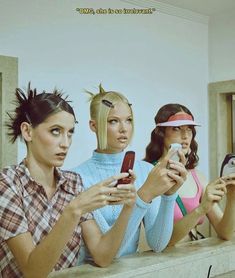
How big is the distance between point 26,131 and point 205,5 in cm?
215

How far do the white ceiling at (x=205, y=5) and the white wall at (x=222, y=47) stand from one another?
2.6 inches

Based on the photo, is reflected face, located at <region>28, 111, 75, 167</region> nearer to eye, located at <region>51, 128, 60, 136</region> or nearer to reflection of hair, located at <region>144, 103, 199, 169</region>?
eye, located at <region>51, 128, 60, 136</region>

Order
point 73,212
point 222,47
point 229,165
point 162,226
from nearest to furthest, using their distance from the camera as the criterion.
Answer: point 73,212
point 162,226
point 229,165
point 222,47

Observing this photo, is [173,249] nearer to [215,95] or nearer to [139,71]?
[139,71]

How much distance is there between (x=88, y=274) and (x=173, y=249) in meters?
0.26

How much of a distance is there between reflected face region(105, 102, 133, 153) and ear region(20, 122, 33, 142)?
27 centimetres

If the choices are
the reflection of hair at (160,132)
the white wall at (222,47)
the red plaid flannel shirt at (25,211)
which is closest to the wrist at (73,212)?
the red plaid flannel shirt at (25,211)

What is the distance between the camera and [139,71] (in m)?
2.57

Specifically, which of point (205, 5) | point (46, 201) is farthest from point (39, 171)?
point (205, 5)

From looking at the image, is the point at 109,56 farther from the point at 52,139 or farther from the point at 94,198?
the point at 94,198

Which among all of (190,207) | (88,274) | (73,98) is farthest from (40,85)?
(88,274)

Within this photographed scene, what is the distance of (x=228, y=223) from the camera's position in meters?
1.14

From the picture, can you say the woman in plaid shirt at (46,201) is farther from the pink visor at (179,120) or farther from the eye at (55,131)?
the pink visor at (179,120)

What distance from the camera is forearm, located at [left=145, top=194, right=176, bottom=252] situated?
941 mm
